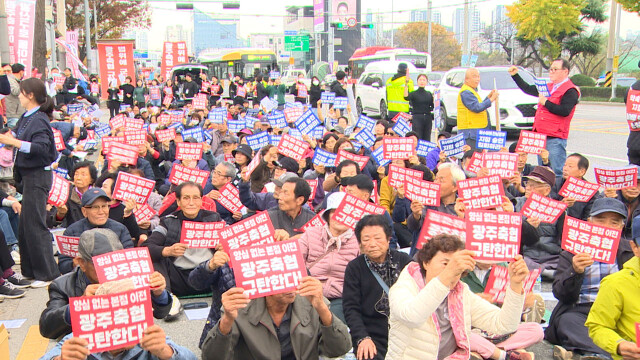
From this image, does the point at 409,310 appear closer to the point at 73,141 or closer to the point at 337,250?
the point at 337,250

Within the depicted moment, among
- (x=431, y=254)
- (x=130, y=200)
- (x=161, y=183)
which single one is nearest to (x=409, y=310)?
(x=431, y=254)

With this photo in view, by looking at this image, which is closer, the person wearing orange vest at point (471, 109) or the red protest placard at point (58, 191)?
the red protest placard at point (58, 191)

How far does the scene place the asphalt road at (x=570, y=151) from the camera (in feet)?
17.1

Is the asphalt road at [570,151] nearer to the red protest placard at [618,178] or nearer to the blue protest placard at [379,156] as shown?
the red protest placard at [618,178]

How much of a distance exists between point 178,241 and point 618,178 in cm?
409

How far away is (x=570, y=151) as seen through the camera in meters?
14.4

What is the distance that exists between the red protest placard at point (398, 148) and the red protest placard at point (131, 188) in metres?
2.91

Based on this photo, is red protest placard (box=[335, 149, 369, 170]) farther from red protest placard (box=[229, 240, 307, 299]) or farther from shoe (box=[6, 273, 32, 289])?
red protest placard (box=[229, 240, 307, 299])

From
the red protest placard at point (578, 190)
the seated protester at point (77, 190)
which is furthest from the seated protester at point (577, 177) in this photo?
the seated protester at point (77, 190)

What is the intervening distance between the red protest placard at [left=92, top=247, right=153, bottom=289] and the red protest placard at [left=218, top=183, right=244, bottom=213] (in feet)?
10.9

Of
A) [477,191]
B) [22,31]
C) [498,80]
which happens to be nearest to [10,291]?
[477,191]

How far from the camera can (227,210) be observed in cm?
720

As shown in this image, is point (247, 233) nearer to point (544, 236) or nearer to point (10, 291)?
point (10, 291)

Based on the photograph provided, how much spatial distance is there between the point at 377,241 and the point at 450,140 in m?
5.22
